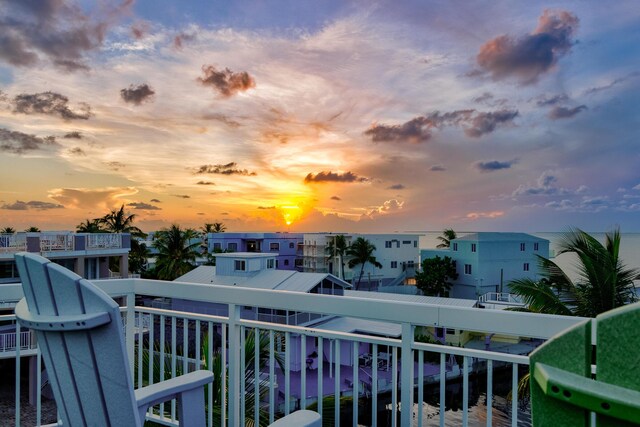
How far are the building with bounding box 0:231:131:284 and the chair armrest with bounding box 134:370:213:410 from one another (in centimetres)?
1476

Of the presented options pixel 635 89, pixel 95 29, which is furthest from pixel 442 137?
pixel 95 29

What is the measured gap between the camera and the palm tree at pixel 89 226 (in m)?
29.8

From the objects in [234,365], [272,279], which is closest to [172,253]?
[272,279]

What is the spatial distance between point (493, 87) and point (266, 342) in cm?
1504

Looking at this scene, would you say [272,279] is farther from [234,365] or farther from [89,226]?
[234,365]

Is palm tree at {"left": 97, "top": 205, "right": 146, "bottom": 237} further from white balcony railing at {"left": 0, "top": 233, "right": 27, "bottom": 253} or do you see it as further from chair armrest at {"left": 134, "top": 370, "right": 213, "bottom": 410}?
chair armrest at {"left": 134, "top": 370, "right": 213, "bottom": 410}

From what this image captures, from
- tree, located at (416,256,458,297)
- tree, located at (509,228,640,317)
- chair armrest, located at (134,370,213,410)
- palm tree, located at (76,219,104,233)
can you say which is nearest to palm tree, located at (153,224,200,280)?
palm tree, located at (76,219,104,233)

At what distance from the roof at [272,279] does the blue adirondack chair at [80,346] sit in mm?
16565

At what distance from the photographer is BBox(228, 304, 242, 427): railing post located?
2527 mm

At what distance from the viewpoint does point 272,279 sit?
21.0 metres

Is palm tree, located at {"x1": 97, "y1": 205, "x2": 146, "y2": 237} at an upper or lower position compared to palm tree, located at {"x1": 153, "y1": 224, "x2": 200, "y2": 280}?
upper

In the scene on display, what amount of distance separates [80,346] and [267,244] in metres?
38.9

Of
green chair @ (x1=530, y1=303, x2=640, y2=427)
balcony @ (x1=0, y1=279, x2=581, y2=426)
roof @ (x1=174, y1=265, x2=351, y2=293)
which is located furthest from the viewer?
roof @ (x1=174, y1=265, x2=351, y2=293)

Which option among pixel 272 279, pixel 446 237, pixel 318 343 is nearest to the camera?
pixel 318 343
